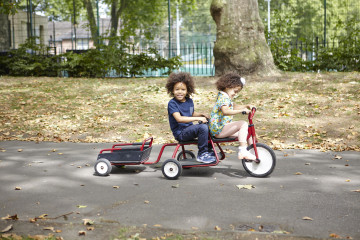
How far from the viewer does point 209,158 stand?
5672 mm

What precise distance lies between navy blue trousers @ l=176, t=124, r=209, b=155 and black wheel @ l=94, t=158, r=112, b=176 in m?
1.04

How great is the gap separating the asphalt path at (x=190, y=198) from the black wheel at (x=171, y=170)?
9 cm

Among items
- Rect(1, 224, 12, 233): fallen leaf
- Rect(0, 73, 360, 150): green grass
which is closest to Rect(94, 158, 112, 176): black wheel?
Rect(1, 224, 12, 233): fallen leaf

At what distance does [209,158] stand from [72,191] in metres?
1.76

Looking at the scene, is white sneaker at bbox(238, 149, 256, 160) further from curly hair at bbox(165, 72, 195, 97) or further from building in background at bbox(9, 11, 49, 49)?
building in background at bbox(9, 11, 49, 49)

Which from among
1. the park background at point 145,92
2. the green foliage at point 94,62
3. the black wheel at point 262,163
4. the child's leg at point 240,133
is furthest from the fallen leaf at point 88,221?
the green foliage at point 94,62

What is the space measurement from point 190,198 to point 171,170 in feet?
3.04

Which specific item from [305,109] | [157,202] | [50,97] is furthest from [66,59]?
[157,202]

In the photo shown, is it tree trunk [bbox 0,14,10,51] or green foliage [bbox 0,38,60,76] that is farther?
tree trunk [bbox 0,14,10,51]

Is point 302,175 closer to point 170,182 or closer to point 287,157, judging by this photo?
point 287,157

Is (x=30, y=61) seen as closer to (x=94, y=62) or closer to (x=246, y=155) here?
(x=94, y=62)

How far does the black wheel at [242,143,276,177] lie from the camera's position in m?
5.54

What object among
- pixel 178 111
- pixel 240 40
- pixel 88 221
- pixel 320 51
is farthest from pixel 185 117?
pixel 320 51

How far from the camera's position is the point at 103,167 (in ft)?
19.1
